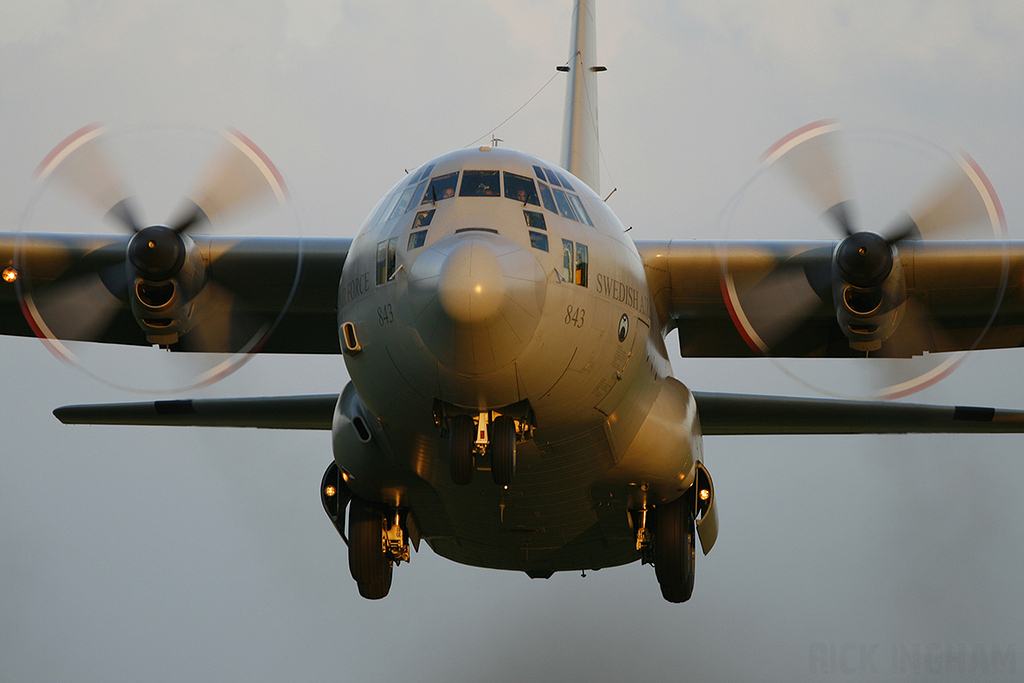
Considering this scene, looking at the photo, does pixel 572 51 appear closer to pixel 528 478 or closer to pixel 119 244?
pixel 119 244

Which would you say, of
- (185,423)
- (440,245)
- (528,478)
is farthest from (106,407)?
(440,245)

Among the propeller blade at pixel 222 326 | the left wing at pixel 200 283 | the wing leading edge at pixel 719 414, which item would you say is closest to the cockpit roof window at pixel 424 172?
the left wing at pixel 200 283

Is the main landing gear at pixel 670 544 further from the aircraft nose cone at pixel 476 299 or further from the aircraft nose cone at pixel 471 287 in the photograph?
the aircraft nose cone at pixel 471 287

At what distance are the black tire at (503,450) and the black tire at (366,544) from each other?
2967 millimetres

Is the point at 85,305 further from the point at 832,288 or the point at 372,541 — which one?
the point at 832,288

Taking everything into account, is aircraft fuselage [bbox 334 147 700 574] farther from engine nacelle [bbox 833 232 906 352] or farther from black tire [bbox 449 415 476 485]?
engine nacelle [bbox 833 232 906 352]

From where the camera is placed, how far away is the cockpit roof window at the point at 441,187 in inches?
324

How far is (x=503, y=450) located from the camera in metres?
7.91

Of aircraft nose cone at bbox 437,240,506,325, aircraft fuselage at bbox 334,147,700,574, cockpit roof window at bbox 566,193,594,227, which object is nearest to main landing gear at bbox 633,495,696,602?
aircraft fuselage at bbox 334,147,700,574

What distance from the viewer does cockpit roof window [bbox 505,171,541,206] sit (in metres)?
8.19

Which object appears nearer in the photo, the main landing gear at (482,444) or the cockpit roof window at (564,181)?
the main landing gear at (482,444)

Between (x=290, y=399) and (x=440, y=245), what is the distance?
4.78 meters

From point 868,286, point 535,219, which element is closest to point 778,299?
point 868,286

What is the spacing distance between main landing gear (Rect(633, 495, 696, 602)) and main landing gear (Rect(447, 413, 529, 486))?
289 cm
